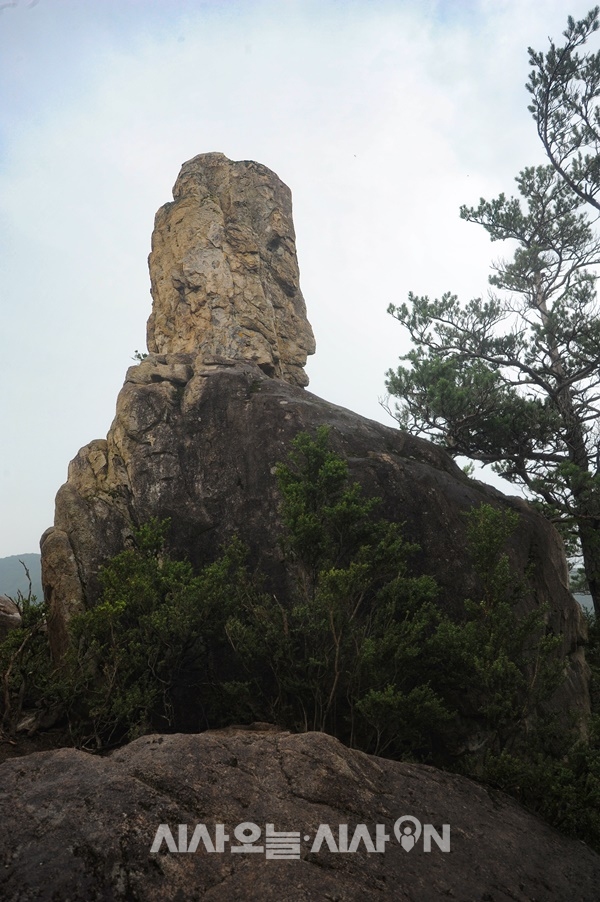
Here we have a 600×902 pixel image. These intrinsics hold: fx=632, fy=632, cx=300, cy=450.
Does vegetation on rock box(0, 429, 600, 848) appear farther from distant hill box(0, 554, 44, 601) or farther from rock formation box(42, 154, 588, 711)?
distant hill box(0, 554, 44, 601)

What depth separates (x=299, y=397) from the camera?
13789 mm

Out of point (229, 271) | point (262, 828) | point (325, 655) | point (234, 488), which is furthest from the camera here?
point (229, 271)

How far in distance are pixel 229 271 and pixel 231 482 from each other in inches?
308

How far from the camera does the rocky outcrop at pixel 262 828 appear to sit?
13.4ft

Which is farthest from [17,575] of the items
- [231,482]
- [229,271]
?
[231,482]

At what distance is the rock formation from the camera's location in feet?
35.7

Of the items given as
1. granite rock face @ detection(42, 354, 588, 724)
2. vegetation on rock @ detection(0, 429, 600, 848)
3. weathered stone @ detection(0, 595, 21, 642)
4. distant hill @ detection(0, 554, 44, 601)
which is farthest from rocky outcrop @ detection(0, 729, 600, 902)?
distant hill @ detection(0, 554, 44, 601)

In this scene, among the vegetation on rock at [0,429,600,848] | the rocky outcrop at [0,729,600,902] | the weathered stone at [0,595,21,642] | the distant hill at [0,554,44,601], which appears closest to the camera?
the rocky outcrop at [0,729,600,902]

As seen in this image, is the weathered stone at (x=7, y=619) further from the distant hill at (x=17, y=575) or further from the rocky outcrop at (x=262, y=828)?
the distant hill at (x=17, y=575)

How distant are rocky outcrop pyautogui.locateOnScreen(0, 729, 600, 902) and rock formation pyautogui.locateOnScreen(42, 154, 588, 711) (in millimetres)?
4153

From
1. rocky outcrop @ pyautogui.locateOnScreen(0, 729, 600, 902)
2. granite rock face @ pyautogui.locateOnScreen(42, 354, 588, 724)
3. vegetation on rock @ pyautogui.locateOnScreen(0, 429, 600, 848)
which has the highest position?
granite rock face @ pyautogui.locateOnScreen(42, 354, 588, 724)

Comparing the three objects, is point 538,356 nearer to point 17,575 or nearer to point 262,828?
point 262,828

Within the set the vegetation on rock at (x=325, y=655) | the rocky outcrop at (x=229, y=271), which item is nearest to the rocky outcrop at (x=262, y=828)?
the vegetation on rock at (x=325, y=655)

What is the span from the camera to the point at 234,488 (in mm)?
11805
